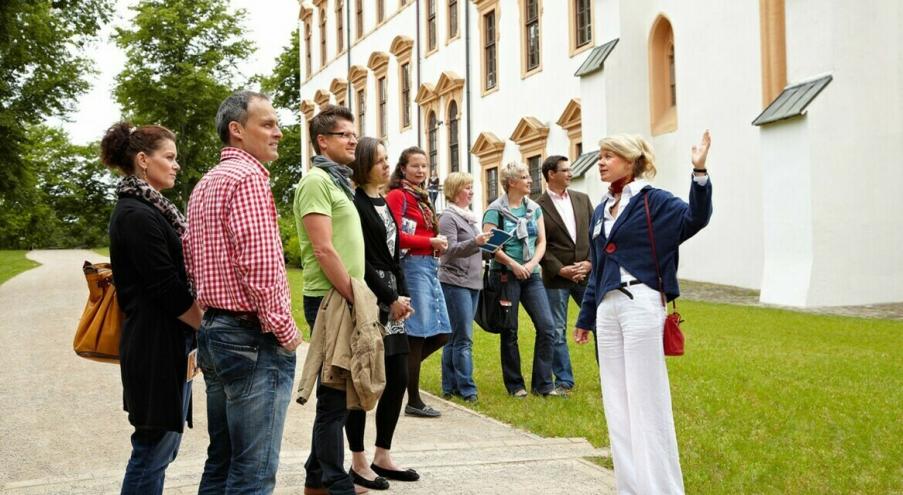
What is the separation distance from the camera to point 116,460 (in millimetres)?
6723

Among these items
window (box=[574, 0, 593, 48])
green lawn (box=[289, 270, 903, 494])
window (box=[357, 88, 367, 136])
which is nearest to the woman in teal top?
green lawn (box=[289, 270, 903, 494])

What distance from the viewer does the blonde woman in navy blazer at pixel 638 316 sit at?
5086mm

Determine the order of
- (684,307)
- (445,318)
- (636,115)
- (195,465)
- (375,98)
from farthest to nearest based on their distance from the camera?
1. (375,98)
2. (636,115)
3. (684,307)
4. (445,318)
5. (195,465)

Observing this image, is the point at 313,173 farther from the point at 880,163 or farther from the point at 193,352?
the point at 880,163

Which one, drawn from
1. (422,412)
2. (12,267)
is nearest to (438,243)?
(422,412)

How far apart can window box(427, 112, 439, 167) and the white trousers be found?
30.6 m

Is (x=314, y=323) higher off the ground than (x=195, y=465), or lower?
higher

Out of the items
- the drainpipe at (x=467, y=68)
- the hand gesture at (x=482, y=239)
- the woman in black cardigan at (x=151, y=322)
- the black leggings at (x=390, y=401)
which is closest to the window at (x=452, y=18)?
the drainpipe at (x=467, y=68)

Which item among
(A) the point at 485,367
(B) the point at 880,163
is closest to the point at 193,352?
(A) the point at 485,367

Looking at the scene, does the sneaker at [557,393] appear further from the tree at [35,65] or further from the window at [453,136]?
the window at [453,136]

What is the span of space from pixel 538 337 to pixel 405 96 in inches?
1197

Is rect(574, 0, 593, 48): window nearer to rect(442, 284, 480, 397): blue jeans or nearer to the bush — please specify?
the bush

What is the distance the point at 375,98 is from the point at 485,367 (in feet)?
104

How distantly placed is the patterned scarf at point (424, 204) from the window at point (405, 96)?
30740 mm
